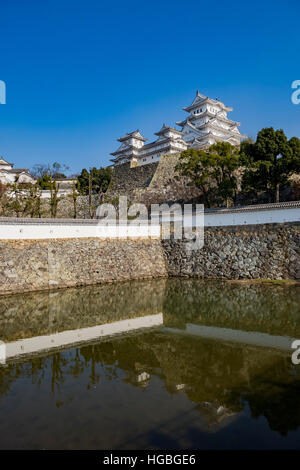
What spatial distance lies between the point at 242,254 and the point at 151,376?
10.1 m

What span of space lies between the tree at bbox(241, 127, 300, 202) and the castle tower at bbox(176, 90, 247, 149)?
13.1 metres

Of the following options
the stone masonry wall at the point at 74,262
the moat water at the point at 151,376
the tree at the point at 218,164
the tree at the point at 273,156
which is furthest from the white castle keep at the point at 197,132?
the moat water at the point at 151,376

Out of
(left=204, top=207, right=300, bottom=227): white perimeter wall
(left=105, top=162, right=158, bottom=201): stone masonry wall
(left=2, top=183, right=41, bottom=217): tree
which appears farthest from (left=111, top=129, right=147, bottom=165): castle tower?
(left=204, top=207, right=300, bottom=227): white perimeter wall

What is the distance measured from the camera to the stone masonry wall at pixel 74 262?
472 inches

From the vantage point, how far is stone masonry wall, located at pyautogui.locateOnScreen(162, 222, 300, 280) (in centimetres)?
1310

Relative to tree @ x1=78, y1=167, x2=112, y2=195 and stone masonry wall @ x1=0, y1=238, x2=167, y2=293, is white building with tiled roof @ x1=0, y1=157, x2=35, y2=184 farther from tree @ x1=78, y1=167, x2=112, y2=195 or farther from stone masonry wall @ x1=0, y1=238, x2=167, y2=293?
stone masonry wall @ x1=0, y1=238, x2=167, y2=293

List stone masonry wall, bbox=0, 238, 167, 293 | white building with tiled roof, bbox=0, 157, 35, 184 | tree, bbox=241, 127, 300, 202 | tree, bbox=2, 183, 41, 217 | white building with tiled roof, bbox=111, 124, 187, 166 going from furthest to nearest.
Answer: white building with tiled roof, bbox=0, 157, 35, 184 < white building with tiled roof, bbox=111, 124, 187, 166 < tree, bbox=2, 183, 41, 217 < tree, bbox=241, 127, 300, 202 < stone masonry wall, bbox=0, 238, 167, 293

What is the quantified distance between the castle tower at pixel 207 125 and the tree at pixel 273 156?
1310 centimetres

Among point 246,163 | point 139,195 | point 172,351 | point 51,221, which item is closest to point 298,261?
point 246,163

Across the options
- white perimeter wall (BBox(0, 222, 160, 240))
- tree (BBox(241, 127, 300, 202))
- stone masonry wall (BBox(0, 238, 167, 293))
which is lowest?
stone masonry wall (BBox(0, 238, 167, 293))

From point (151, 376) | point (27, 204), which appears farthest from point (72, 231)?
point (151, 376)

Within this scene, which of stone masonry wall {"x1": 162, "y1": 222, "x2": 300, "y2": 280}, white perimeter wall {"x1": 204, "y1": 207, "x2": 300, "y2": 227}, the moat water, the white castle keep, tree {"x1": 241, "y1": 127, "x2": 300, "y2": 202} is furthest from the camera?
the white castle keep

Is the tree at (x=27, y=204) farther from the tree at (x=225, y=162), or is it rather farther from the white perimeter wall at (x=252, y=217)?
the tree at (x=225, y=162)
